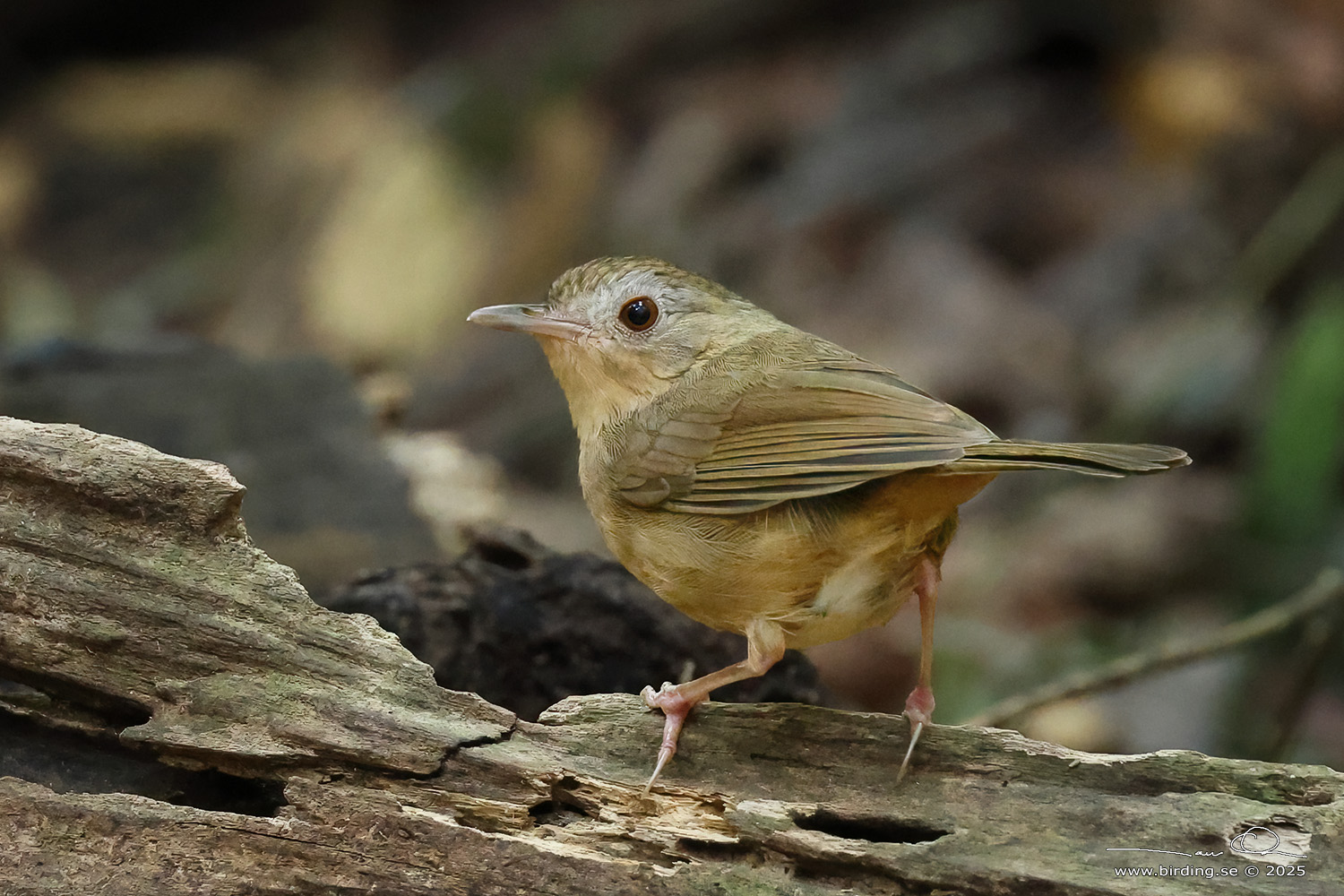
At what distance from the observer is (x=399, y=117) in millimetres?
11391

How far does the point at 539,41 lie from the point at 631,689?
29.5 feet

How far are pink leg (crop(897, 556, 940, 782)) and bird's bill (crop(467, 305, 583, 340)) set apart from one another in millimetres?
1196

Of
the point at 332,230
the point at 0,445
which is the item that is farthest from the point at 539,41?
the point at 0,445

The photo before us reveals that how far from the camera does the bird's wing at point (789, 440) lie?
2.88 m

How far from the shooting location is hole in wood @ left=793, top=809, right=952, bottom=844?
2.74m

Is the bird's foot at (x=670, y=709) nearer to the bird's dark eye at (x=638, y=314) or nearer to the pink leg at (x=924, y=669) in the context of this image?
the pink leg at (x=924, y=669)

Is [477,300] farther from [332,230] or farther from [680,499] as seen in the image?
[680,499]

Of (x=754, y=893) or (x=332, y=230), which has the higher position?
(x=332, y=230)

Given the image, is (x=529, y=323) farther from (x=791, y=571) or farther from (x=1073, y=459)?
(x=1073, y=459)

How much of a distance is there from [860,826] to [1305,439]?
14.8 ft

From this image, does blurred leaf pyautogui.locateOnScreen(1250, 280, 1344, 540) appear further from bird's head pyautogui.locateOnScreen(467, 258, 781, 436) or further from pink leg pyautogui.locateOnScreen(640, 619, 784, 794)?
pink leg pyautogui.locateOnScreen(640, 619, 784, 794)

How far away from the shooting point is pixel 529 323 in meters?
3.58

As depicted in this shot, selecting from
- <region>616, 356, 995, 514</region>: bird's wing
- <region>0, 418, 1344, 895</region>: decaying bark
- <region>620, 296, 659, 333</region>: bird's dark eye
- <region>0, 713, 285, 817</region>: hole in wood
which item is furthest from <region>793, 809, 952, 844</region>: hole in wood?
<region>620, 296, 659, 333</region>: bird's dark eye
